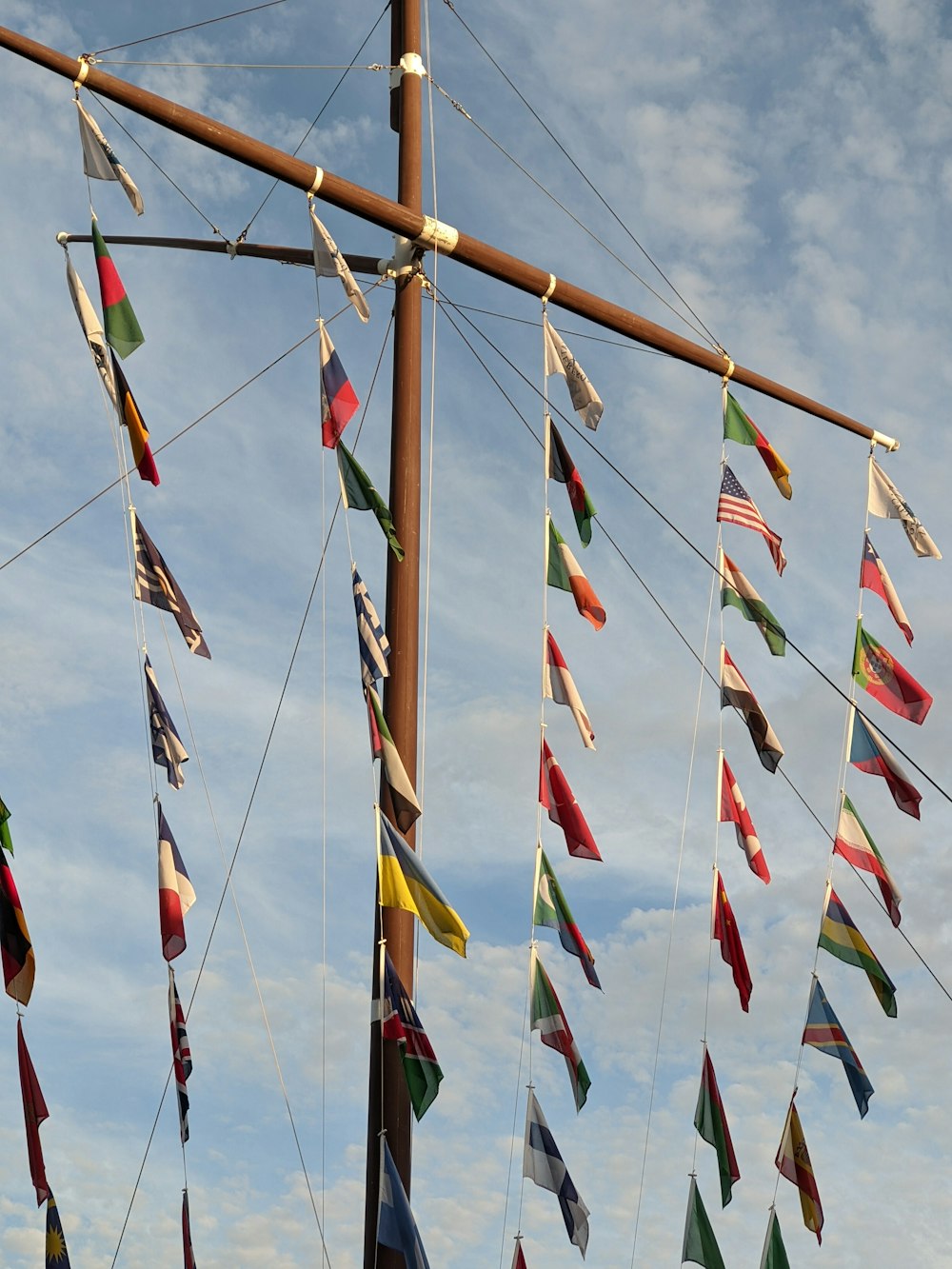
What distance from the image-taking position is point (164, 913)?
453 inches

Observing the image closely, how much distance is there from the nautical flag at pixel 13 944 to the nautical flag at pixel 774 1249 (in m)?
6.91

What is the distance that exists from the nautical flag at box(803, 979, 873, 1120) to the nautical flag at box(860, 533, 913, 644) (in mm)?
4563

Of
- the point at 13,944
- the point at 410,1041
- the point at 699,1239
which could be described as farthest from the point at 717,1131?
the point at 13,944

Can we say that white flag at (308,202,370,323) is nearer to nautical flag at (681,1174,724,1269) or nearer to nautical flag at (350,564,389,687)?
nautical flag at (350,564,389,687)

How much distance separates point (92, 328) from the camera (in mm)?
12281

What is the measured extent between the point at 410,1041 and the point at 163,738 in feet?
11.7

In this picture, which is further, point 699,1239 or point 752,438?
point 752,438

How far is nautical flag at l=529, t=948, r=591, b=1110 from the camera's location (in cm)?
1162

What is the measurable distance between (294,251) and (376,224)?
4.51 ft

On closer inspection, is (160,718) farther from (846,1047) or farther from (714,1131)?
(846,1047)

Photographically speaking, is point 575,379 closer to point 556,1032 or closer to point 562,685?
point 562,685

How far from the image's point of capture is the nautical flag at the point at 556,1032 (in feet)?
38.1

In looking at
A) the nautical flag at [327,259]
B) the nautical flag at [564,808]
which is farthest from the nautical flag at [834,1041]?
the nautical flag at [327,259]

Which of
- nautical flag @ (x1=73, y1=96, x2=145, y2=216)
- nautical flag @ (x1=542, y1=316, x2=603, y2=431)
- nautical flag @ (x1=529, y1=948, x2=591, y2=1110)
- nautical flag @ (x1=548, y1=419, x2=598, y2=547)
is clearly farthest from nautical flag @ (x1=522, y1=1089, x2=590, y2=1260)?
nautical flag @ (x1=73, y1=96, x2=145, y2=216)
